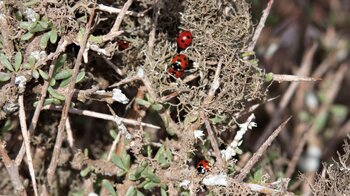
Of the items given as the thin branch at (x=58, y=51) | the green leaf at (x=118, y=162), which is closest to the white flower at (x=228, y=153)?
the green leaf at (x=118, y=162)

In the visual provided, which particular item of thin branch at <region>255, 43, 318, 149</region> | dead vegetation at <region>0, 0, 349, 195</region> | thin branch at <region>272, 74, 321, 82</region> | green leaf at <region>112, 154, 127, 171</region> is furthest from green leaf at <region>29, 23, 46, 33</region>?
thin branch at <region>255, 43, 318, 149</region>

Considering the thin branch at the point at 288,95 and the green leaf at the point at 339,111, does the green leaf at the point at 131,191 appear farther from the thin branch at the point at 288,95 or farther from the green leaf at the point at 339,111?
the green leaf at the point at 339,111

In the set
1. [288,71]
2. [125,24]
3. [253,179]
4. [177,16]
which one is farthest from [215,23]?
[288,71]

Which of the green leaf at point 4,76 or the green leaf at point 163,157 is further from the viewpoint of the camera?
the green leaf at point 163,157

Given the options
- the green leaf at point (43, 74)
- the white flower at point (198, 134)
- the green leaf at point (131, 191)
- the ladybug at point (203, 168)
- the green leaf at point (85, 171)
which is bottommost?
the green leaf at point (85, 171)

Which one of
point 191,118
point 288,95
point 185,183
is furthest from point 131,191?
point 288,95

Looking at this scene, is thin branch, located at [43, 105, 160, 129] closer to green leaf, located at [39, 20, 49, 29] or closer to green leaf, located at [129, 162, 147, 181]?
green leaf, located at [129, 162, 147, 181]
